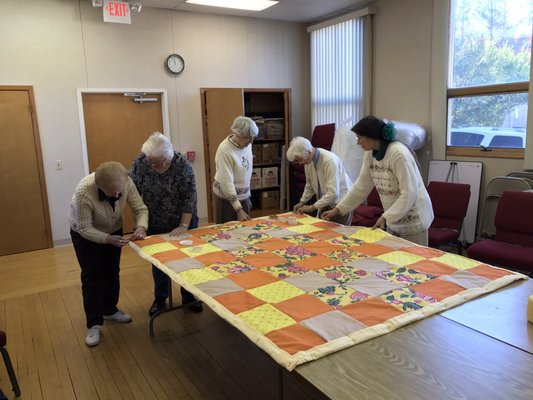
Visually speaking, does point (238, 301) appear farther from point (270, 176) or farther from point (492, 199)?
point (270, 176)

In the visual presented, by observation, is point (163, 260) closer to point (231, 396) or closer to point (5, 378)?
point (231, 396)

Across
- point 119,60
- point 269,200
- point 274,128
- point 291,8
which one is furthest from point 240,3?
point 269,200

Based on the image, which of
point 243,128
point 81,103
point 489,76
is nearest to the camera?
point 243,128

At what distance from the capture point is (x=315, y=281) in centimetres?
193

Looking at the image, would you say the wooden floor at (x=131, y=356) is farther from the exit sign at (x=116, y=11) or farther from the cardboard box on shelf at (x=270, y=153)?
the cardboard box on shelf at (x=270, y=153)

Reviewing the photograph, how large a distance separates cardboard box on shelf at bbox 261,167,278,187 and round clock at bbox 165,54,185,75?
1874mm

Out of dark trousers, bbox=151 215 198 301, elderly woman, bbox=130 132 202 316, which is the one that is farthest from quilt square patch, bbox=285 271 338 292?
dark trousers, bbox=151 215 198 301

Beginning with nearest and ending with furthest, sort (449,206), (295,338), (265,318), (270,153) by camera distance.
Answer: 1. (295,338)
2. (265,318)
3. (449,206)
4. (270,153)

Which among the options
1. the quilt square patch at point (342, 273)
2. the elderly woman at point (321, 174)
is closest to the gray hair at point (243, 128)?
the elderly woman at point (321, 174)

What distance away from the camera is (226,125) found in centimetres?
579

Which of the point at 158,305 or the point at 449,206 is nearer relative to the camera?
the point at 158,305

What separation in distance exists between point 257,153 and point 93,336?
4060mm

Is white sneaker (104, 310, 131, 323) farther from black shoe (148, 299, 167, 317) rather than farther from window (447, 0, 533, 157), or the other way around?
window (447, 0, 533, 157)

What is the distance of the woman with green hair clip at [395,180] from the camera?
254 centimetres
